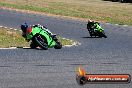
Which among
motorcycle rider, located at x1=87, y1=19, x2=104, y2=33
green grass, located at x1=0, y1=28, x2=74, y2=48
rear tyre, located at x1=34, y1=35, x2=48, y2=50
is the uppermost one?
rear tyre, located at x1=34, y1=35, x2=48, y2=50

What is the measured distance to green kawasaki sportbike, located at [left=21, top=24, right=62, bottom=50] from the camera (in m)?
20.3

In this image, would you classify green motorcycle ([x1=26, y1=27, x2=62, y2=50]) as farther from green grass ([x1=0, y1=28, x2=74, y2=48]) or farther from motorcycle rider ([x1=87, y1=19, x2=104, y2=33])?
motorcycle rider ([x1=87, y1=19, x2=104, y2=33])

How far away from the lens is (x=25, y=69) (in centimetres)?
1422

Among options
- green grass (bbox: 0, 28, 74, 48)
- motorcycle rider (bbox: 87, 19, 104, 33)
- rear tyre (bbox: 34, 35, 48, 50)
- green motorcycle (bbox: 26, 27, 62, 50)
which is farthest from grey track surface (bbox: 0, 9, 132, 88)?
motorcycle rider (bbox: 87, 19, 104, 33)

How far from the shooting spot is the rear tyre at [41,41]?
Answer: 20.0m

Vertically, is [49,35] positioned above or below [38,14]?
above

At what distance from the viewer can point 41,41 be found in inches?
805

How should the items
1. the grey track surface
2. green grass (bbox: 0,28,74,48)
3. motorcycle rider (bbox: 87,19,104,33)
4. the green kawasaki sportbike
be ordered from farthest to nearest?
motorcycle rider (bbox: 87,19,104,33), green grass (bbox: 0,28,74,48), the green kawasaki sportbike, the grey track surface

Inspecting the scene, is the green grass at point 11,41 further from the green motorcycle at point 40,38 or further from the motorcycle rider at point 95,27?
the motorcycle rider at point 95,27

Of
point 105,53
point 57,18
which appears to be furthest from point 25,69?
point 57,18

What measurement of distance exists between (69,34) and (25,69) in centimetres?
1672

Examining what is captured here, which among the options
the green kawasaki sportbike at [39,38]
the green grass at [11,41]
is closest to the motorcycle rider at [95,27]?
the green grass at [11,41]

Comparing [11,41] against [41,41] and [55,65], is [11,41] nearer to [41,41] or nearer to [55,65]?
[41,41]

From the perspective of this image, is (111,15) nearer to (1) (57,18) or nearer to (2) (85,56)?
(1) (57,18)
